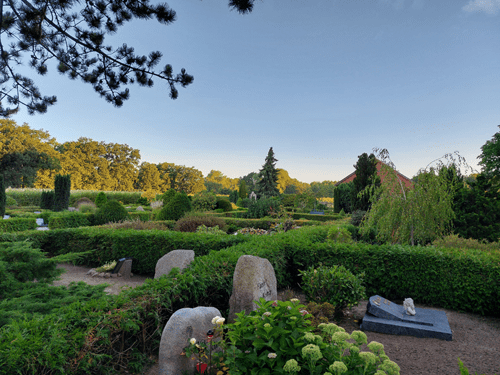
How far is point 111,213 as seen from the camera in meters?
12.9

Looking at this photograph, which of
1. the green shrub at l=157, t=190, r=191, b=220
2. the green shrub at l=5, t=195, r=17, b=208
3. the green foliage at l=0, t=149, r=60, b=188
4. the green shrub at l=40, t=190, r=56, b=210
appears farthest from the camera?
the green foliage at l=0, t=149, r=60, b=188

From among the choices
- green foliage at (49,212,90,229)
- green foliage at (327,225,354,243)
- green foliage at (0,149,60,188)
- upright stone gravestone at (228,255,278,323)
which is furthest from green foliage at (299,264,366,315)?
green foliage at (0,149,60,188)

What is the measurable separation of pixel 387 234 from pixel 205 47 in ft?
27.3

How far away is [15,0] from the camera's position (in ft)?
14.1

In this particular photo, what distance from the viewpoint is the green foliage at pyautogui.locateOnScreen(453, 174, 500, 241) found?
11.4 m

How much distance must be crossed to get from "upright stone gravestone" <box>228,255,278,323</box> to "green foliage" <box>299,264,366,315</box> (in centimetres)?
131

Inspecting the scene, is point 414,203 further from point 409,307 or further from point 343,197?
point 343,197

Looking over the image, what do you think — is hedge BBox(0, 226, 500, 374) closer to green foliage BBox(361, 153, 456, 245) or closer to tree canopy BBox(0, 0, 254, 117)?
green foliage BBox(361, 153, 456, 245)

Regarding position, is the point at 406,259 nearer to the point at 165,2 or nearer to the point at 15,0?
the point at 165,2

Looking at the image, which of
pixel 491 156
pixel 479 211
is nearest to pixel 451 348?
pixel 479 211

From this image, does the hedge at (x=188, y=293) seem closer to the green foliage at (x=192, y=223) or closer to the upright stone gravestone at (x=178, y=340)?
the upright stone gravestone at (x=178, y=340)

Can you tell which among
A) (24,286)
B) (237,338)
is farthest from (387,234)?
(24,286)

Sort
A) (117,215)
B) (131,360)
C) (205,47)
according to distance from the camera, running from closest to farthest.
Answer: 1. (131,360)
2. (205,47)
3. (117,215)

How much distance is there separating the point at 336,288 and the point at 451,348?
1740mm
